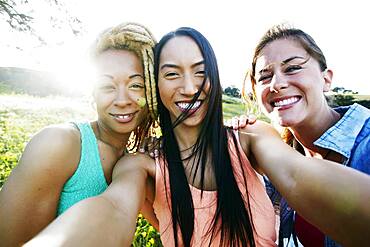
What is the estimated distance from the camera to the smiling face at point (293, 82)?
265 centimetres

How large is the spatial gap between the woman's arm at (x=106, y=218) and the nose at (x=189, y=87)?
1.81ft

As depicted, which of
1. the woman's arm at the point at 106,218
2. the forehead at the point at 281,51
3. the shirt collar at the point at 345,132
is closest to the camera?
the woman's arm at the point at 106,218

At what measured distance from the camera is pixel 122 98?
8.45ft

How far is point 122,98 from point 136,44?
0.40m

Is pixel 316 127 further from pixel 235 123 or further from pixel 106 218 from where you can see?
pixel 106 218

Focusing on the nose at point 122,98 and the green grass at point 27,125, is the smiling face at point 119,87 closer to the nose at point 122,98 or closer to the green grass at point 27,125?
the nose at point 122,98

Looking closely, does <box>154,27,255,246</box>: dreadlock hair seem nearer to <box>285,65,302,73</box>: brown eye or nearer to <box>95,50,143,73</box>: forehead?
<box>95,50,143,73</box>: forehead

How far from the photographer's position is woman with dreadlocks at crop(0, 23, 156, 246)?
86.4 inches

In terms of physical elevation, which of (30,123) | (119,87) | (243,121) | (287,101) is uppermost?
(119,87)

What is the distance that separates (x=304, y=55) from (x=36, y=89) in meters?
25.5

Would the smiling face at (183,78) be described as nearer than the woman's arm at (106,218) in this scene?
No

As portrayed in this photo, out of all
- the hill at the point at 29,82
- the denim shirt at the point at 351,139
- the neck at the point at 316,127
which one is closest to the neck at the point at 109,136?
the neck at the point at 316,127

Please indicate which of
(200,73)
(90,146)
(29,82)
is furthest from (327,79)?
(29,82)

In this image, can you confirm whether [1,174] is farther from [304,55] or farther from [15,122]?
[15,122]
